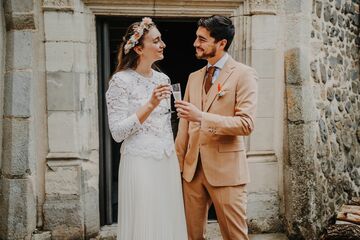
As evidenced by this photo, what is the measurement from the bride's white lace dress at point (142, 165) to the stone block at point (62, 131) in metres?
1.69

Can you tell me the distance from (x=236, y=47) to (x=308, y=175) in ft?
5.27

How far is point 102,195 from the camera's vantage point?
Result: 514 centimetres

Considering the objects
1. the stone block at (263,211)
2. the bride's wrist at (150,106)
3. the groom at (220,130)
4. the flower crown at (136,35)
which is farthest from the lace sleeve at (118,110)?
the stone block at (263,211)

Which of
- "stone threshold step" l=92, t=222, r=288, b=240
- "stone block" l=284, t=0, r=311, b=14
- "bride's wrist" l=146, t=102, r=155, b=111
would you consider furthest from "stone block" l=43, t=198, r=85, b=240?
"stone block" l=284, t=0, r=311, b=14

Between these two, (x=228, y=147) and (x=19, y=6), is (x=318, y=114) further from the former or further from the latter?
(x=19, y=6)

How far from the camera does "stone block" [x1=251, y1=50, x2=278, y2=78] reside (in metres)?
4.82

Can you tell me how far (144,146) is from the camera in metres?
3.06

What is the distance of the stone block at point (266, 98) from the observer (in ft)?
16.0

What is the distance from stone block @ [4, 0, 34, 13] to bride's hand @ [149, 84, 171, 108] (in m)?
2.28

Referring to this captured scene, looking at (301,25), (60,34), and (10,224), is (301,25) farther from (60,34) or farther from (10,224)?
(10,224)

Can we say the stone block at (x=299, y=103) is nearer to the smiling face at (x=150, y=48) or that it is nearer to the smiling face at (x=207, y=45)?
the smiling face at (x=207, y=45)

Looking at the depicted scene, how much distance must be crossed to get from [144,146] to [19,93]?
2.07 m

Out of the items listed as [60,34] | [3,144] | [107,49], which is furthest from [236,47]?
[3,144]

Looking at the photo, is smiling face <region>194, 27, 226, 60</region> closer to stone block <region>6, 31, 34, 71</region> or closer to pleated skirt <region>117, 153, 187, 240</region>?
pleated skirt <region>117, 153, 187, 240</region>
